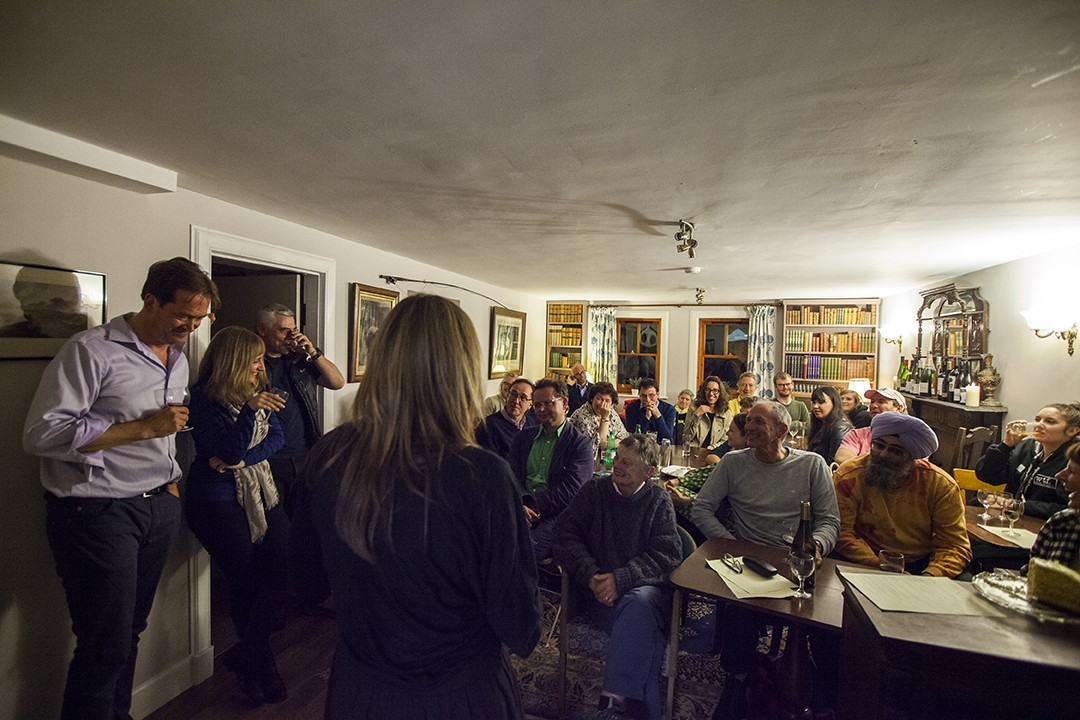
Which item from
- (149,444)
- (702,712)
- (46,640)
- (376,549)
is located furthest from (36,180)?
(702,712)

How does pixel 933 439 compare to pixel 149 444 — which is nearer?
pixel 149 444

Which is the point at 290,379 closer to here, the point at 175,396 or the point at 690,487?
the point at 175,396

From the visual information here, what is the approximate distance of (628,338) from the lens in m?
8.95

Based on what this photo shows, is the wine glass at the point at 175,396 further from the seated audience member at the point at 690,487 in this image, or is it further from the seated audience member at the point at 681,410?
the seated audience member at the point at 681,410

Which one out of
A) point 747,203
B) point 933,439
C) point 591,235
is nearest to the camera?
point 933,439

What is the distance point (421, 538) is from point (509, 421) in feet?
9.18

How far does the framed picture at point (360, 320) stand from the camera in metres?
3.64

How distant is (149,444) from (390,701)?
4.83 feet

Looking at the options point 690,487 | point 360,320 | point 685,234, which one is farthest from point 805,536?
point 360,320

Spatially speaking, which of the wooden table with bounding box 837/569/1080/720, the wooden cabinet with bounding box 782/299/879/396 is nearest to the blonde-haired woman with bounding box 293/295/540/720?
the wooden table with bounding box 837/569/1080/720

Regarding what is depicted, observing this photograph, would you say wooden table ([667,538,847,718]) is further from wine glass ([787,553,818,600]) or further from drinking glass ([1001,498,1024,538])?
drinking glass ([1001,498,1024,538])

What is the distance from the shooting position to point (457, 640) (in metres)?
0.99

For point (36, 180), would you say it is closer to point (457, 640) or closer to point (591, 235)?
point (457, 640)

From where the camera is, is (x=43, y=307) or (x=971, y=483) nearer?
(x=43, y=307)
